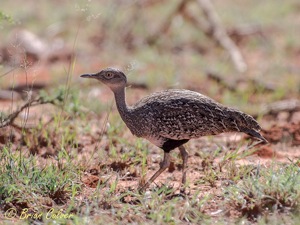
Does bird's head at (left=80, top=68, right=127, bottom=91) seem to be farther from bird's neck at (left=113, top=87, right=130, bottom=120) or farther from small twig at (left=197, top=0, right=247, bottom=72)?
small twig at (left=197, top=0, right=247, bottom=72)

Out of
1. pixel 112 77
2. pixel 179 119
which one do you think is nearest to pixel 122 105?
pixel 112 77

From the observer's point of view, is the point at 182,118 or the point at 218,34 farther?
the point at 218,34

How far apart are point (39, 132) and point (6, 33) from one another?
6550 mm

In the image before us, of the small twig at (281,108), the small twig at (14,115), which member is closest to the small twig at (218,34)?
the small twig at (281,108)

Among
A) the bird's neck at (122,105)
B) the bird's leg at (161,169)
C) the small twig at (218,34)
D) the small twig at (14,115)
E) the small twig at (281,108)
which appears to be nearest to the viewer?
the bird's leg at (161,169)

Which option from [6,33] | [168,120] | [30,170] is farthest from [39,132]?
[6,33]

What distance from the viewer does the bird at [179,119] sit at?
5348 millimetres

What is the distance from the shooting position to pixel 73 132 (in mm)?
6621

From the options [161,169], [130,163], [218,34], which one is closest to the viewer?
[161,169]

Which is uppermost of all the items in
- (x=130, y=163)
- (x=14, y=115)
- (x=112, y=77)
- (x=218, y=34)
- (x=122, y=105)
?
(x=218, y=34)

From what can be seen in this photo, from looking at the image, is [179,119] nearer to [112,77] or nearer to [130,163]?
[112,77]

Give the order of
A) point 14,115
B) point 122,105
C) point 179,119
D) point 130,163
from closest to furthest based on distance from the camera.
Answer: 1. point 179,119
2. point 122,105
3. point 130,163
4. point 14,115

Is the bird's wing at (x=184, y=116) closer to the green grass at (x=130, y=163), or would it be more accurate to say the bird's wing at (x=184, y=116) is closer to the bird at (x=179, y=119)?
the bird at (x=179, y=119)

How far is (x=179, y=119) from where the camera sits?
5.33 m
